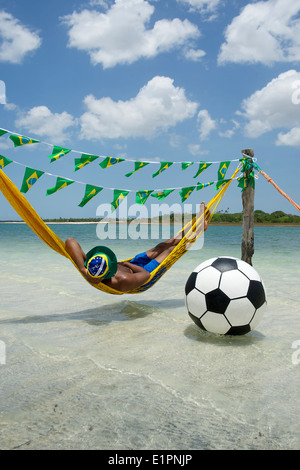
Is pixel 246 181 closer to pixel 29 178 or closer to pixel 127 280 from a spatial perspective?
pixel 127 280

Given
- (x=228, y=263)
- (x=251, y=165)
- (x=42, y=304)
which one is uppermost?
(x=251, y=165)

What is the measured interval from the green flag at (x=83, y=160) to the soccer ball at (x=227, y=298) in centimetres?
197

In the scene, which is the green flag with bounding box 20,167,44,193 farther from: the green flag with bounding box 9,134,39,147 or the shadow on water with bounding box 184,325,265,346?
the shadow on water with bounding box 184,325,265,346

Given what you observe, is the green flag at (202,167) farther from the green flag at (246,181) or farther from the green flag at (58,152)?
the green flag at (58,152)

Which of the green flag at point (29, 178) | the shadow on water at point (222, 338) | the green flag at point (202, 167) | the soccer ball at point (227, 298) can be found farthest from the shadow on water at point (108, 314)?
the green flag at point (202, 167)

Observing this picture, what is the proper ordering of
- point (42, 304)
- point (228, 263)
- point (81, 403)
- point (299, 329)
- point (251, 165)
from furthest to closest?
point (251, 165) < point (42, 304) < point (299, 329) < point (228, 263) < point (81, 403)

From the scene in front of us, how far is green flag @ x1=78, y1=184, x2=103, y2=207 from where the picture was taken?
4.14 m

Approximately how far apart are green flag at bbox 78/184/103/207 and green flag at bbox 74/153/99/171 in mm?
256

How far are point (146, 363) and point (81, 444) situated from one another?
3.40 feet

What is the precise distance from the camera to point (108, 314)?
4.22m

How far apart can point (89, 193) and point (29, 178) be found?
699mm
